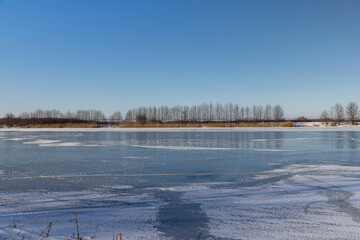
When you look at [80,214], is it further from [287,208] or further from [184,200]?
[287,208]

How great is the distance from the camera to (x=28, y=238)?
8.30 ft

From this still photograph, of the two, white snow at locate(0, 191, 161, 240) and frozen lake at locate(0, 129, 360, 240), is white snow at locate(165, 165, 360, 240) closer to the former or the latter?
frozen lake at locate(0, 129, 360, 240)

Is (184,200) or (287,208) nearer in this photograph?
(287,208)

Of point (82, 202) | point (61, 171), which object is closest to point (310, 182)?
point (82, 202)

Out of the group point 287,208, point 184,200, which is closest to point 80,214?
point 184,200

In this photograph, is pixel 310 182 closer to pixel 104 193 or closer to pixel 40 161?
pixel 104 193

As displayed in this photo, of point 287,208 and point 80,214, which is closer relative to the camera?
point 80,214

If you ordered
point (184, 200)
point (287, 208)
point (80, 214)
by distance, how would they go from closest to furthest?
point (80, 214), point (287, 208), point (184, 200)

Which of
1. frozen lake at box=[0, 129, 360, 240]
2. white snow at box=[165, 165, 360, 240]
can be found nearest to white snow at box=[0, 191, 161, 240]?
frozen lake at box=[0, 129, 360, 240]

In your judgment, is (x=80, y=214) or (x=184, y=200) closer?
(x=80, y=214)

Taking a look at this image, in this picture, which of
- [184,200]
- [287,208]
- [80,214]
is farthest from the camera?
[184,200]

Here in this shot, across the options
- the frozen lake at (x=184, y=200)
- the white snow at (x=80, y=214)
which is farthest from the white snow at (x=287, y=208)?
the white snow at (x=80, y=214)

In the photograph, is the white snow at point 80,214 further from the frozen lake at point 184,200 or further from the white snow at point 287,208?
the white snow at point 287,208

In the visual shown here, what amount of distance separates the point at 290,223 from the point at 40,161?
22.2 ft
